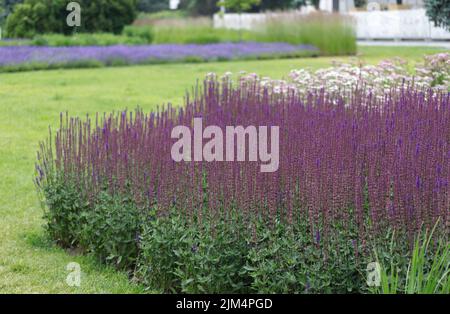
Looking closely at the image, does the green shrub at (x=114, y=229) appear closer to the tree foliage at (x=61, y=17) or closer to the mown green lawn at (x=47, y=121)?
the mown green lawn at (x=47, y=121)

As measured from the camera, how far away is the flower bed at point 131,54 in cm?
1784

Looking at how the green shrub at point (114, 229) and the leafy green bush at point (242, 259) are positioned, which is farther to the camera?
the green shrub at point (114, 229)

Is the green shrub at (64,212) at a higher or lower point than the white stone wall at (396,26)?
lower

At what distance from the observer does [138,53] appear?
Answer: 2044 cm

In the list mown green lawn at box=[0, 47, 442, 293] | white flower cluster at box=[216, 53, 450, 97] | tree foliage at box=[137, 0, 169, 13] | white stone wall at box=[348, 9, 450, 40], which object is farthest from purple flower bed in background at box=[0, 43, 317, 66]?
tree foliage at box=[137, 0, 169, 13]

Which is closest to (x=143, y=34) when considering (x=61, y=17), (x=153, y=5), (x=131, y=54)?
(x=61, y=17)

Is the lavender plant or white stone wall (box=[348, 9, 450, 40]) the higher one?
white stone wall (box=[348, 9, 450, 40])

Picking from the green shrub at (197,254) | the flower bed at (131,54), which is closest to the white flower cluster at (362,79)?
the green shrub at (197,254)

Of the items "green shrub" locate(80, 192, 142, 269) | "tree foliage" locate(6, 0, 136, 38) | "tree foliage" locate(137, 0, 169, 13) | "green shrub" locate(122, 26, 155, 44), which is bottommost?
"green shrub" locate(80, 192, 142, 269)

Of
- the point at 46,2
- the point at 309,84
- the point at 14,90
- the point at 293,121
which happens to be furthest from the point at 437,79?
the point at 46,2

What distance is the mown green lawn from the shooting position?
4777 millimetres

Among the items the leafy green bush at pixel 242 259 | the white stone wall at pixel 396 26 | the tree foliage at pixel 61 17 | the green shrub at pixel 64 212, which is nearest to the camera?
the leafy green bush at pixel 242 259

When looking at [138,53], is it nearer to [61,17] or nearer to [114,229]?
[61,17]

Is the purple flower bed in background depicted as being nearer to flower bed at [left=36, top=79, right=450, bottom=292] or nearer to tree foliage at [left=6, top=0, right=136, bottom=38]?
tree foliage at [left=6, top=0, right=136, bottom=38]
